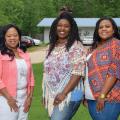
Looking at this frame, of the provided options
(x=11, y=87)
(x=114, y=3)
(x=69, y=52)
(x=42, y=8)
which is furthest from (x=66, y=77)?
(x=42, y=8)

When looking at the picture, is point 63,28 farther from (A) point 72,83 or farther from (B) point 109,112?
(B) point 109,112

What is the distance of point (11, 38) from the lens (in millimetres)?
6242

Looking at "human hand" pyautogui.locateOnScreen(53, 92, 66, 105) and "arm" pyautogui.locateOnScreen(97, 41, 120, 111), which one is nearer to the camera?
"arm" pyautogui.locateOnScreen(97, 41, 120, 111)

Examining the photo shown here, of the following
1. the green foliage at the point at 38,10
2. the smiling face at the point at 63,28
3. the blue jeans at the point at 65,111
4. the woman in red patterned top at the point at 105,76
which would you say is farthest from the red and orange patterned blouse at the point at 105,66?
the green foliage at the point at 38,10

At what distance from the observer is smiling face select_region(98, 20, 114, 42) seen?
5895 mm

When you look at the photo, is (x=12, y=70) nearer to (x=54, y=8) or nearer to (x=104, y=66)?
(x=104, y=66)

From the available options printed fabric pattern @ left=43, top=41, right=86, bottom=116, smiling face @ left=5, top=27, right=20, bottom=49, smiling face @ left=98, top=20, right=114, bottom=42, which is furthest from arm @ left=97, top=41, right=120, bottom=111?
smiling face @ left=5, top=27, right=20, bottom=49

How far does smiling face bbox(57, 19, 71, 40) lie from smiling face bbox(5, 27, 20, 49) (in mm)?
568

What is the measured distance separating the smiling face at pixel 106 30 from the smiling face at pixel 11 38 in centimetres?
108

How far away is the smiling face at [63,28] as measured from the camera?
606cm

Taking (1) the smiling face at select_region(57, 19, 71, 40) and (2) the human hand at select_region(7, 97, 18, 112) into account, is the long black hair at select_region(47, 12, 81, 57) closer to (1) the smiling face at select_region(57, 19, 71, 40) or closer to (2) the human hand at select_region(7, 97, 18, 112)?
(1) the smiling face at select_region(57, 19, 71, 40)

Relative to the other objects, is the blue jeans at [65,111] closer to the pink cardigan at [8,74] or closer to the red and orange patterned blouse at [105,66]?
the red and orange patterned blouse at [105,66]

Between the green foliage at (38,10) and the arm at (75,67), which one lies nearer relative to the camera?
the arm at (75,67)

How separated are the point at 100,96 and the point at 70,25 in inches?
37.5
